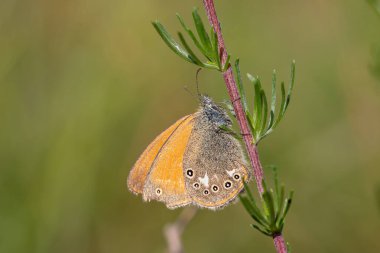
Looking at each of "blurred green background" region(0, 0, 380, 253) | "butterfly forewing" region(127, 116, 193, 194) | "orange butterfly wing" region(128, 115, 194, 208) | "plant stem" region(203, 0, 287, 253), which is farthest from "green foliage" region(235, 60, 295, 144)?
"blurred green background" region(0, 0, 380, 253)

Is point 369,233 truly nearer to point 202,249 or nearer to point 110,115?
point 202,249

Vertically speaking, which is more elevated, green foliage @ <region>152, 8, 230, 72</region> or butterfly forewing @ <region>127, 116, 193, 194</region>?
green foliage @ <region>152, 8, 230, 72</region>

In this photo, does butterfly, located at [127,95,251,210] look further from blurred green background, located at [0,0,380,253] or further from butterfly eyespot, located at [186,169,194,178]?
blurred green background, located at [0,0,380,253]

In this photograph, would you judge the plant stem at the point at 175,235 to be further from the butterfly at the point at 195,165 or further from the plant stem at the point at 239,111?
the plant stem at the point at 239,111

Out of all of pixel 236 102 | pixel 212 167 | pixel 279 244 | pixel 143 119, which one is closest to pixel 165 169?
pixel 212 167

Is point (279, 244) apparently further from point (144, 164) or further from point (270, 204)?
point (144, 164)

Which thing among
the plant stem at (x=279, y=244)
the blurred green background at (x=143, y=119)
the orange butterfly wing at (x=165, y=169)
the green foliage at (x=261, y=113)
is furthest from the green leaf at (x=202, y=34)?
the blurred green background at (x=143, y=119)
